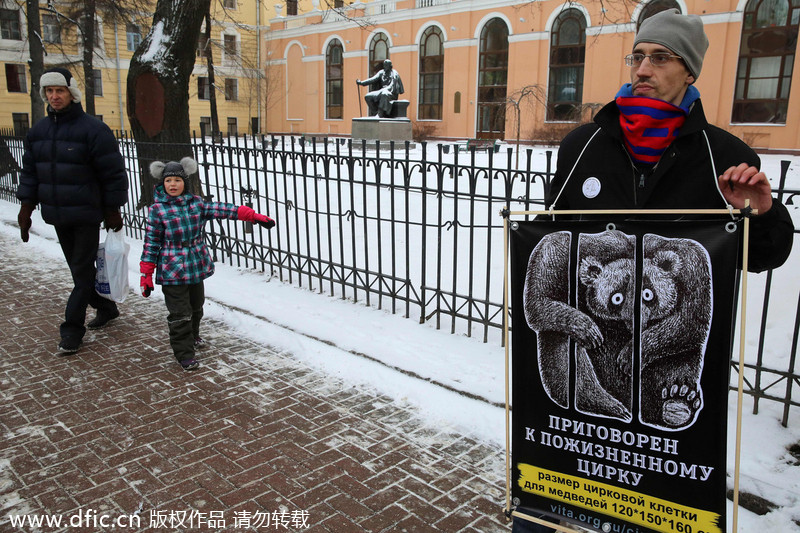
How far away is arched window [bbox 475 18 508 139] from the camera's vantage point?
3366 cm

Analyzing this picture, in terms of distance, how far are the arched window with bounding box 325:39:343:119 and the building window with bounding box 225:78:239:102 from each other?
8.89 m

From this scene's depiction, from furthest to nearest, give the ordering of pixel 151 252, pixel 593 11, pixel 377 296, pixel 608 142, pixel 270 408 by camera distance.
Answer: pixel 593 11 < pixel 377 296 < pixel 151 252 < pixel 270 408 < pixel 608 142

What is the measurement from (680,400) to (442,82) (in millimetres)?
36272

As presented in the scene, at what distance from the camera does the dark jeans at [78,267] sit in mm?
5047

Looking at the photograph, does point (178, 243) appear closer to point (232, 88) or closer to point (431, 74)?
point (431, 74)

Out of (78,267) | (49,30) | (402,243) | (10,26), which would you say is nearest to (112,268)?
(78,267)

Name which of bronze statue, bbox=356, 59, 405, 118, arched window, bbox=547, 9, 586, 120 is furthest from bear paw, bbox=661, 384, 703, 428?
arched window, bbox=547, 9, 586, 120

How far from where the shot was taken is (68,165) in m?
4.91

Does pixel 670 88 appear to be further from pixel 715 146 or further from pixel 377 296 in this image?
pixel 377 296

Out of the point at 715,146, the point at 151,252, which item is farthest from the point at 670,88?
the point at 151,252

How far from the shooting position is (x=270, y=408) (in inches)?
162

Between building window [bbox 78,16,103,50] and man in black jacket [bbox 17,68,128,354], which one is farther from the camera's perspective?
building window [bbox 78,16,103,50]

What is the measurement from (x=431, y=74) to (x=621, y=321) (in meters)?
36.9

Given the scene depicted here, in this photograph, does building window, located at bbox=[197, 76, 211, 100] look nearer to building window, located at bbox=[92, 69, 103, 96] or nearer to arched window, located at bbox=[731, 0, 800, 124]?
building window, located at bbox=[92, 69, 103, 96]
